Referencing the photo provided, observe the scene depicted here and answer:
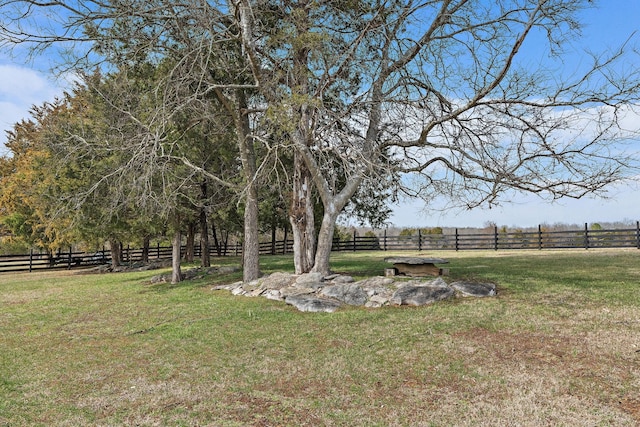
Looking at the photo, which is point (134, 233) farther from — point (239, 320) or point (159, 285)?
point (239, 320)

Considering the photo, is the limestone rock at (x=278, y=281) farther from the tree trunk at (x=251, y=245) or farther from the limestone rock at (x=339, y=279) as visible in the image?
the tree trunk at (x=251, y=245)

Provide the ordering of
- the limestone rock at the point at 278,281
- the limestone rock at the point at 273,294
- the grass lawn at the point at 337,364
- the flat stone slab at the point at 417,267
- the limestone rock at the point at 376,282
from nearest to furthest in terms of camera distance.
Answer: the grass lawn at the point at 337,364, the limestone rock at the point at 376,282, the limestone rock at the point at 273,294, the limestone rock at the point at 278,281, the flat stone slab at the point at 417,267

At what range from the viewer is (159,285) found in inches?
520

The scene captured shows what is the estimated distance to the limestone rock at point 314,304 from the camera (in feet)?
26.6

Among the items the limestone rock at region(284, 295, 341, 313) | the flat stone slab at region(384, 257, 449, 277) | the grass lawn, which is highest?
the flat stone slab at region(384, 257, 449, 277)

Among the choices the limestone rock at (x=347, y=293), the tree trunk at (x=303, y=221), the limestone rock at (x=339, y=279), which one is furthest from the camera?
the tree trunk at (x=303, y=221)

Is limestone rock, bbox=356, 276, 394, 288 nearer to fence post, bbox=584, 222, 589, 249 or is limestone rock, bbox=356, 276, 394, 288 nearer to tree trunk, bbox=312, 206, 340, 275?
tree trunk, bbox=312, 206, 340, 275

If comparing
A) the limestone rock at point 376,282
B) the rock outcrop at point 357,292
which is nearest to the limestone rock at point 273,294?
the rock outcrop at point 357,292

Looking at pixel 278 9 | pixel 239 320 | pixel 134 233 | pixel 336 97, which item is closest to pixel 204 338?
pixel 239 320

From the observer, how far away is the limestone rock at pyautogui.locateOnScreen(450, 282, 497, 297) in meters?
8.52

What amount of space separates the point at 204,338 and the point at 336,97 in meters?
6.12

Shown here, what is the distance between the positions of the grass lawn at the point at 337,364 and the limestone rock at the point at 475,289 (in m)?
0.25

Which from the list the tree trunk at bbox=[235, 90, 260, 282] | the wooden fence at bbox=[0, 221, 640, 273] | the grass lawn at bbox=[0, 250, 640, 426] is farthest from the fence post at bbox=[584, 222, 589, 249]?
the tree trunk at bbox=[235, 90, 260, 282]

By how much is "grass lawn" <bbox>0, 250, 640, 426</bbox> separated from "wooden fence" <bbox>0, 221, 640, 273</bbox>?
18966 mm
